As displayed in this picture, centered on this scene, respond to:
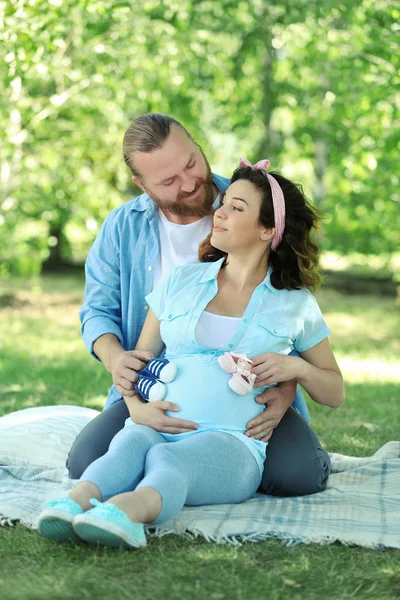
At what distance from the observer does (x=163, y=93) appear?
9.63 m

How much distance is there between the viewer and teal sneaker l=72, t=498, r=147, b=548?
249 centimetres

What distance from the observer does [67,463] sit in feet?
11.7

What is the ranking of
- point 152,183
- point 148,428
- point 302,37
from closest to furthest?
point 148,428 < point 152,183 < point 302,37

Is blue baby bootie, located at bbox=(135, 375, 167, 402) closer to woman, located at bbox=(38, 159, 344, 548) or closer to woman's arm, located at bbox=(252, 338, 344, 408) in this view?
woman, located at bbox=(38, 159, 344, 548)

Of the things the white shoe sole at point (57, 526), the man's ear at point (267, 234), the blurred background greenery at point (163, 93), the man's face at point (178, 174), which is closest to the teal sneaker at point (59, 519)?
the white shoe sole at point (57, 526)

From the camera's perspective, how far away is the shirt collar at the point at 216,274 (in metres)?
3.38

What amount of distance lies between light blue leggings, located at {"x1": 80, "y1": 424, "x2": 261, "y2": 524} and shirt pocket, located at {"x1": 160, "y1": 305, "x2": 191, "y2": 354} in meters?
0.33

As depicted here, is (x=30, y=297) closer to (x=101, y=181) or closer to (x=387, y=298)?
(x=101, y=181)

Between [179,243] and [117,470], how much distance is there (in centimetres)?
131

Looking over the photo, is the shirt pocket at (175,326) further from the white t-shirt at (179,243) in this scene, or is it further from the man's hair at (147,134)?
the man's hair at (147,134)

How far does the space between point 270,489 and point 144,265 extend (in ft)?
3.44

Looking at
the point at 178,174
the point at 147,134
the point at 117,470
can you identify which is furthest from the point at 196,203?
the point at 117,470

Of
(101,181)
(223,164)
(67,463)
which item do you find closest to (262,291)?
(67,463)

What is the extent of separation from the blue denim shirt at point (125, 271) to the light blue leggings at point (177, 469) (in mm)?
698
